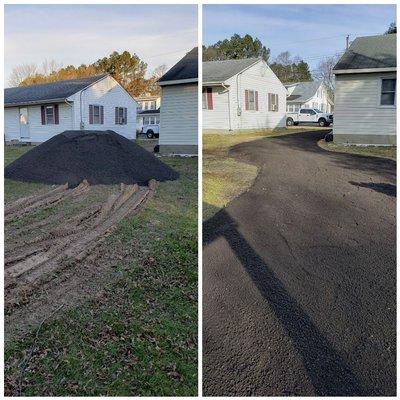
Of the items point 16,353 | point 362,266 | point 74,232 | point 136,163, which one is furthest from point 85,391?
point 136,163

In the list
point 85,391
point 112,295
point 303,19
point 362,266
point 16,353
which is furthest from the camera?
point 362,266

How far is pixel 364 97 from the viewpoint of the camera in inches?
360

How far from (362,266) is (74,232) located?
241 cm

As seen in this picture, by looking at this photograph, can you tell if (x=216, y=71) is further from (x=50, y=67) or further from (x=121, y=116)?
(x=121, y=116)

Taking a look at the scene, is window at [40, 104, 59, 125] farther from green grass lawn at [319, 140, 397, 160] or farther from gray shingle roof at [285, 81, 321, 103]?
green grass lawn at [319, 140, 397, 160]

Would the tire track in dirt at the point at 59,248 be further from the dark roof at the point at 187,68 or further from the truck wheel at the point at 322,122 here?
the truck wheel at the point at 322,122

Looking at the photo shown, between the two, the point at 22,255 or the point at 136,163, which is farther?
the point at 136,163

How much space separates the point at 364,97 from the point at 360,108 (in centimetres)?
26

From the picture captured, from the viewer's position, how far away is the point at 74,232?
139 inches

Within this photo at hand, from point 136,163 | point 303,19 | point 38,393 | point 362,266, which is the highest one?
point 303,19

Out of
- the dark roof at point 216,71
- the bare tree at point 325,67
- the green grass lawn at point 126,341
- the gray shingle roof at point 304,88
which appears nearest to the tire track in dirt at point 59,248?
the green grass lawn at point 126,341

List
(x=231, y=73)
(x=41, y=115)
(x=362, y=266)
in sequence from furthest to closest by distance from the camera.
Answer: (x=41, y=115) < (x=231, y=73) < (x=362, y=266)

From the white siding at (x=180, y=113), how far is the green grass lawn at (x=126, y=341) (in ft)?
2.40

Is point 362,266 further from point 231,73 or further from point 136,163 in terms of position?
point 136,163
